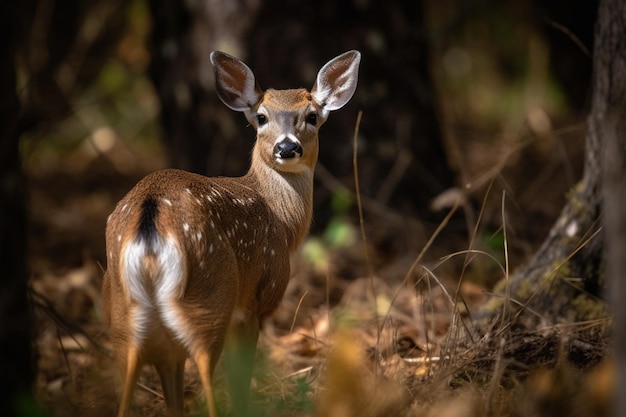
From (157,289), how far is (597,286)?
2554 millimetres

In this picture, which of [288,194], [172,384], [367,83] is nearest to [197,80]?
[367,83]

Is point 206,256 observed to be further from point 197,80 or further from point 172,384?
point 197,80

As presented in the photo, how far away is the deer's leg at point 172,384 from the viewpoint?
14.4 ft

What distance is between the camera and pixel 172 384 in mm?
4449

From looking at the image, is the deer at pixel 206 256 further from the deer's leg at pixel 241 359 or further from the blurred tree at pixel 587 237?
the blurred tree at pixel 587 237

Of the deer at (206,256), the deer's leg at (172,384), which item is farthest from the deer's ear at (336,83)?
the deer's leg at (172,384)

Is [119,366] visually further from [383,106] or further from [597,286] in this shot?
[383,106]

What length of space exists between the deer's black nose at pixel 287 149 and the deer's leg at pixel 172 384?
1.34 m

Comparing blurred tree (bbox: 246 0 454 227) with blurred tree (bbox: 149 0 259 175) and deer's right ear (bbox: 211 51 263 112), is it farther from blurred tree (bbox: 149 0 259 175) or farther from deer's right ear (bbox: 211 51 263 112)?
deer's right ear (bbox: 211 51 263 112)

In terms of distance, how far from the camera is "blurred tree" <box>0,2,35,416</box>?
383 cm

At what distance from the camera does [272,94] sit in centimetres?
551

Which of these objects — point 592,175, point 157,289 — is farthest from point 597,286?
point 157,289

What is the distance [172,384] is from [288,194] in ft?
4.64

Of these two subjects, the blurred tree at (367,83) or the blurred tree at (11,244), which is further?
the blurred tree at (367,83)
